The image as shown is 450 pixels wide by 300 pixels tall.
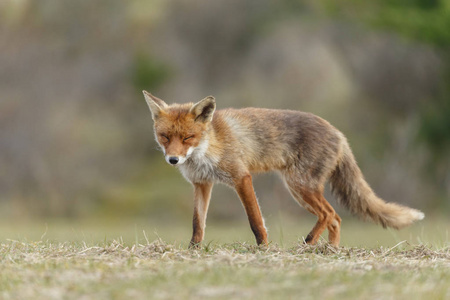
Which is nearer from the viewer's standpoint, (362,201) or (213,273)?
(213,273)

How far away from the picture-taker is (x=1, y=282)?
3.48 m

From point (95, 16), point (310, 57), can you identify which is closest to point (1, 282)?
point (310, 57)

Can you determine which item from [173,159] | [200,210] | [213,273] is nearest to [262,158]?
[200,210]

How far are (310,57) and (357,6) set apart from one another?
194cm

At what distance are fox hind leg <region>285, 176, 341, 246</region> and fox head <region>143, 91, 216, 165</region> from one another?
3.61ft

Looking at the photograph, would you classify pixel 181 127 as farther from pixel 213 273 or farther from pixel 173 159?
pixel 213 273

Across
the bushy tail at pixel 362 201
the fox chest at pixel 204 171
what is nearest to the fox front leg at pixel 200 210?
the fox chest at pixel 204 171

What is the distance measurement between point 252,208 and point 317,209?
75 centimetres

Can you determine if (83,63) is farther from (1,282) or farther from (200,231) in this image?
(1,282)

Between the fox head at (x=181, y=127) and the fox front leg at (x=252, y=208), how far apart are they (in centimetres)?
50

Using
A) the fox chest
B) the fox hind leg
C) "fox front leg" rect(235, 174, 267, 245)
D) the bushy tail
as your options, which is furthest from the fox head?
the bushy tail

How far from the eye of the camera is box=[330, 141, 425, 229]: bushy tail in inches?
243

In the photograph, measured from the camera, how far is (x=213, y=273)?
3.53 m

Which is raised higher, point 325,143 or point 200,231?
point 325,143
